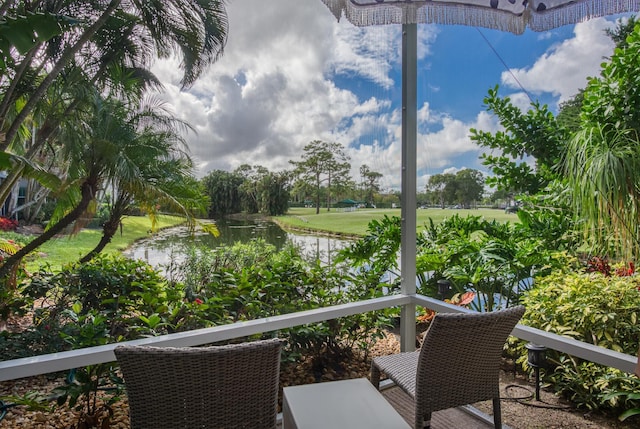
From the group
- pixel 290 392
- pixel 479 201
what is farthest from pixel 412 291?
pixel 290 392

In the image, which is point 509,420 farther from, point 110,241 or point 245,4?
point 245,4

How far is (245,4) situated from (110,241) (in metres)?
1.73

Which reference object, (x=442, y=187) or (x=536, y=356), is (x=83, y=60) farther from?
(x=536, y=356)

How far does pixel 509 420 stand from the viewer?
2.54 metres

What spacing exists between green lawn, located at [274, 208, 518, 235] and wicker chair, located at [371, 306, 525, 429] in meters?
1.33

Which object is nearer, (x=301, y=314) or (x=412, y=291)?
(x=301, y=314)

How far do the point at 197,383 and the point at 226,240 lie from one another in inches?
55.8

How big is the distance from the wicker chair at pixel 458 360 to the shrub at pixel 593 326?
95 centimetres

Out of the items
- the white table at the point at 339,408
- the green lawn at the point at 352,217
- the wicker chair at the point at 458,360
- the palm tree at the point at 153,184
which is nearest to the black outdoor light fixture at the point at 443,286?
the green lawn at the point at 352,217

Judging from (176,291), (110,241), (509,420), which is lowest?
(509,420)

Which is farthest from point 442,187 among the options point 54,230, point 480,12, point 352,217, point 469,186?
point 54,230

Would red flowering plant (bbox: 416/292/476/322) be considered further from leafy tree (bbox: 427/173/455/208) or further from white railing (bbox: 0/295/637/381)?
leafy tree (bbox: 427/173/455/208)

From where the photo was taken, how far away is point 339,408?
159 cm

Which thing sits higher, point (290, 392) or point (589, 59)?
point (589, 59)
